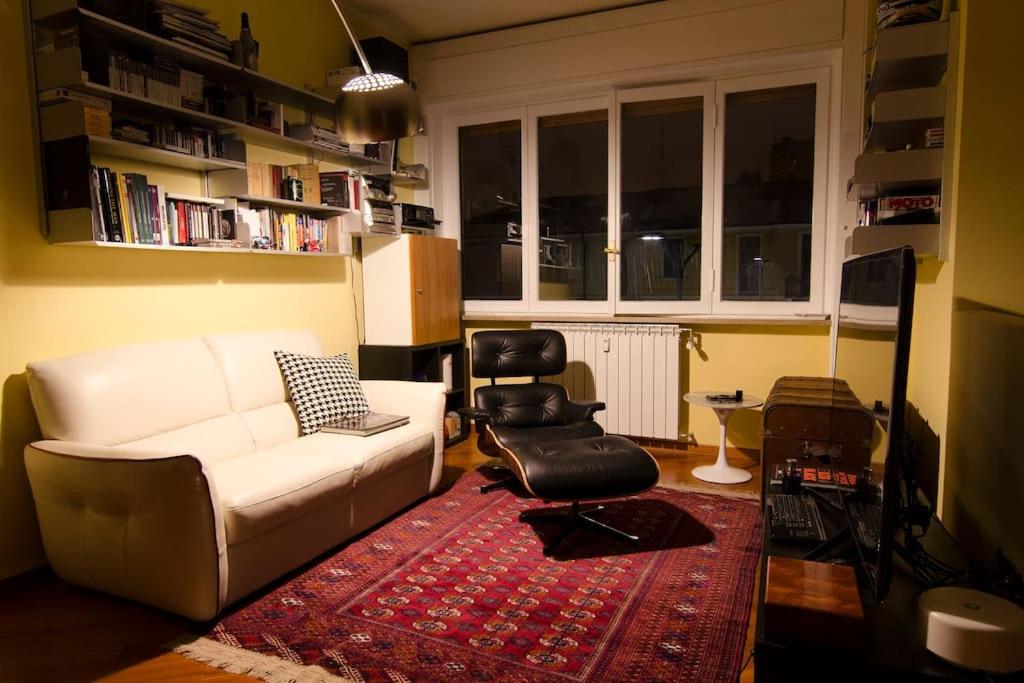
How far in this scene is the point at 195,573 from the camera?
223 centimetres

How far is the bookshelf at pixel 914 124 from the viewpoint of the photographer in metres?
2.49

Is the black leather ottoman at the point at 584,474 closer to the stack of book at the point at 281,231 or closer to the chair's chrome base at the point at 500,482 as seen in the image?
the chair's chrome base at the point at 500,482

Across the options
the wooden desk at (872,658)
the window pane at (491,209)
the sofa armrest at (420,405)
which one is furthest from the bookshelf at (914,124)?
the window pane at (491,209)

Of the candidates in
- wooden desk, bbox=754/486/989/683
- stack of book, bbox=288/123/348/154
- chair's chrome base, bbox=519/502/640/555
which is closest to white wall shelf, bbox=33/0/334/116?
stack of book, bbox=288/123/348/154

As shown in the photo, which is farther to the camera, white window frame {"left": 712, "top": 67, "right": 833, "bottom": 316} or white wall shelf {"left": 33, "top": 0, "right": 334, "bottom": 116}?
white window frame {"left": 712, "top": 67, "right": 833, "bottom": 316}

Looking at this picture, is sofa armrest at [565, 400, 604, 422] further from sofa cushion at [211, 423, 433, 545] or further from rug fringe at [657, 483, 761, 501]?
sofa cushion at [211, 423, 433, 545]

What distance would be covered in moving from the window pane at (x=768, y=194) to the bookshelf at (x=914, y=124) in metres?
1.23

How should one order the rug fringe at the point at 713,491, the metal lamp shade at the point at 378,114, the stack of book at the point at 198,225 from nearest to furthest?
the metal lamp shade at the point at 378,114
the stack of book at the point at 198,225
the rug fringe at the point at 713,491

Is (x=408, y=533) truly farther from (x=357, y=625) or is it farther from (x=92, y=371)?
(x=92, y=371)

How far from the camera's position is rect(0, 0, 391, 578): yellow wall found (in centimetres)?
259

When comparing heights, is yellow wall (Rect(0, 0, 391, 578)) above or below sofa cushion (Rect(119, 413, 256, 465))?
above

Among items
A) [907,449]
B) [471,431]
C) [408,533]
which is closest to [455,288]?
[471,431]

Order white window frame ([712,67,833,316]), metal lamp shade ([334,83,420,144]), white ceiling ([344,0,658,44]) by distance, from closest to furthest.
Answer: metal lamp shade ([334,83,420,144]) → white window frame ([712,67,833,316]) → white ceiling ([344,0,658,44])

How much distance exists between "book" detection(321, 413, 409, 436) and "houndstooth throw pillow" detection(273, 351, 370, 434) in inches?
2.1
